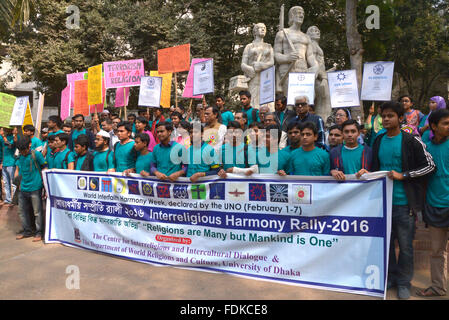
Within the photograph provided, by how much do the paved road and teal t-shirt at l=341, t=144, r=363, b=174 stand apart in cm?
122

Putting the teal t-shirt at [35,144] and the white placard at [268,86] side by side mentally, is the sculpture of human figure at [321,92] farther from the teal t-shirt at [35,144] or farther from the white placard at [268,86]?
the teal t-shirt at [35,144]

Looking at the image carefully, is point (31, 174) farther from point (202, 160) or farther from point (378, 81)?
point (378, 81)

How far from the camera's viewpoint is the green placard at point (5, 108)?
727 cm

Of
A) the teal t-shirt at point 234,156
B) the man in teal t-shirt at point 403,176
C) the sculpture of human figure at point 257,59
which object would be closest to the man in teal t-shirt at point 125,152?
the teal t-shirt at point 234,156

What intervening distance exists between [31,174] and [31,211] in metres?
0.66

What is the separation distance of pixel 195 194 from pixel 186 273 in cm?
89

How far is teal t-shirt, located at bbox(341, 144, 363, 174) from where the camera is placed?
3799mm

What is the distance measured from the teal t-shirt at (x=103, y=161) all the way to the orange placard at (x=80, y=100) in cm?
399

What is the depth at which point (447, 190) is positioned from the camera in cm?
339

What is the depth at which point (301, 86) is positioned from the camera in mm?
6078

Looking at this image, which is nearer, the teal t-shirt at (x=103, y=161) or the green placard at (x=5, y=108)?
the teal t-shirt at (x=103, y=161)

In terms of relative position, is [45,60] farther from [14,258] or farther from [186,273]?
[186,273]

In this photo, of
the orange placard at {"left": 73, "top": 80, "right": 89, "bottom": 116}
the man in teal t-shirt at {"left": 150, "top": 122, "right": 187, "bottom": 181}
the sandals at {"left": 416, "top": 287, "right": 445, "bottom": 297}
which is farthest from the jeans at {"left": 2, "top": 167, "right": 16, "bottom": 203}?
the sandals at {"left": 416, "top": 287, "right": 445, "bottom": 297}

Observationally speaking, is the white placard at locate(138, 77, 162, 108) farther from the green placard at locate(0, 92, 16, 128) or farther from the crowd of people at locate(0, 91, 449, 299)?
the green placard at locate(0, 92, 16, 128)
